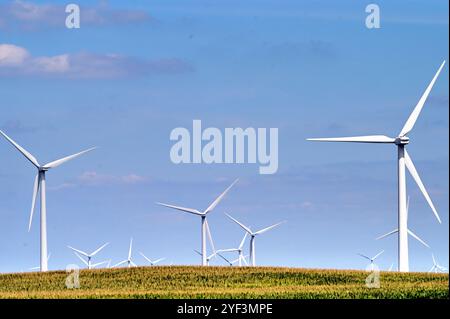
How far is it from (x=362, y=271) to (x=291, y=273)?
17.0 ft

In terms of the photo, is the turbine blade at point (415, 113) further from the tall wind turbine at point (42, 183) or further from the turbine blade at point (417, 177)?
the tall wind turbine at point (42, 183)

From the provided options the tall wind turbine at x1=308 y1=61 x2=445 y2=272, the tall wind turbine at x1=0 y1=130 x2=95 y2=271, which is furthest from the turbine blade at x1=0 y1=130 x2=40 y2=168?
the tall wind turbine at x1=308 y1=61 x2=445 y2=272

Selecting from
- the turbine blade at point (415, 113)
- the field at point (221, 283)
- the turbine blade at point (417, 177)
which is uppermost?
the turbine blade at point (415, 113)

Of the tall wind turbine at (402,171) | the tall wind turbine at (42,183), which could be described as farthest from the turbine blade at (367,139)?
the tall wind turbine at (42,183)

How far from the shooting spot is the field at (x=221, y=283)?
212ft

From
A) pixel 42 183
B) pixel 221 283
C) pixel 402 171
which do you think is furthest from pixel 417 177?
pixel 42 183

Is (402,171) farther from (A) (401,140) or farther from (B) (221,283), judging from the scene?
(B) (221,283)

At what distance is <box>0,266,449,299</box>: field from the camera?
64.5 meters

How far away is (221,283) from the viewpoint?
7938cm

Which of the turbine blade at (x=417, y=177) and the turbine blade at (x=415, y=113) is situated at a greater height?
the turbine blade at (x=415, y=113)
